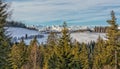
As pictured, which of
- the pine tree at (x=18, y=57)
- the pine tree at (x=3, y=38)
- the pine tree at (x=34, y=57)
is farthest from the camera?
the pine tree at (x=34, y=57)

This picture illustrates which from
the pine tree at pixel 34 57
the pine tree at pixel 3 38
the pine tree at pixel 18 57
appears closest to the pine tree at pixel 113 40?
→ the pine tree at pixel 3 38

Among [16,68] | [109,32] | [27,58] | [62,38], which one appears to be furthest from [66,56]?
[27,58]

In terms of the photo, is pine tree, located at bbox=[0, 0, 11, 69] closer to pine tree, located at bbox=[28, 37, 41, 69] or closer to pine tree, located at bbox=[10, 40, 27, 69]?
pine tree, located at bbox=[10, 40, 27, 69]

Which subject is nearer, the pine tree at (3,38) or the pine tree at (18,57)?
the pine tree at (3,38)

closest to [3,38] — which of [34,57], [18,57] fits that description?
[18,57]

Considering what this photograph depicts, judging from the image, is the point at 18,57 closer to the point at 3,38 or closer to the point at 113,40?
the point at 113,40

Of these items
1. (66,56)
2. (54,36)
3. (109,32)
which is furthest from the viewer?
(54,36)

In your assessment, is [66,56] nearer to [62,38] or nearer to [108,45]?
[62,38]

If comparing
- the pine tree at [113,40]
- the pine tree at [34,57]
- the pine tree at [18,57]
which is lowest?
the pine tree at [34,57]

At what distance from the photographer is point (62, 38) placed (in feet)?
127

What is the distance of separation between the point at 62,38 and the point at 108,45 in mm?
13497

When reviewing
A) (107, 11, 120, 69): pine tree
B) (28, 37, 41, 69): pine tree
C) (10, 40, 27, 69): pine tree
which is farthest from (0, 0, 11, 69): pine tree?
(28, 37, 41, 69): pine tree

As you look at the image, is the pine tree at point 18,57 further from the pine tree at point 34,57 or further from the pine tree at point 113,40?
the pine tree at point 113,40

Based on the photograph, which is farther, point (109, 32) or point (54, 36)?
point (54, 36)
